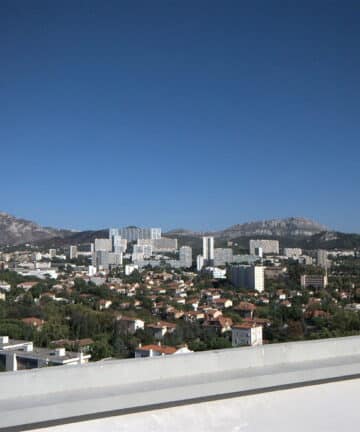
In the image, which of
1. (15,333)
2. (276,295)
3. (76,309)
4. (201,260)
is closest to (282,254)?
(201,260)

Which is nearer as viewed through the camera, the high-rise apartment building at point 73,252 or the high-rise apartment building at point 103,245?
the high-rise apartment building at point 73,252

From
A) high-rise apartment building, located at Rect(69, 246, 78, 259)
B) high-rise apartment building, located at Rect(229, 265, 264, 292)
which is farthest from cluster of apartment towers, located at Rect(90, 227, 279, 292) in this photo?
high-rise apartment building, located at Rect(229, 265, 264, 292)

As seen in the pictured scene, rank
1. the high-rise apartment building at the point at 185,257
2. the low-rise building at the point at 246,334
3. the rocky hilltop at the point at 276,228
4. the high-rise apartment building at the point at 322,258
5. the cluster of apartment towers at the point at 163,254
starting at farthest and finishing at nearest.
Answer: the rocky hilltop at the point at 276,228 → the high-rise apartment building at the point at 185,257 → the cluster of apartment towers at the point at 163,254 → the high-rise apartment building at the point at 322,258 → the low-rise building at the point at 246,334

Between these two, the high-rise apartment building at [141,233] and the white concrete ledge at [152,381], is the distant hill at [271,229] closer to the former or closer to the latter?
the high-rise apartment building at [141,233]

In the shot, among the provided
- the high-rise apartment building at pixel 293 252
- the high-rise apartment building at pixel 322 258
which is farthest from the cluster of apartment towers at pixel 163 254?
the high-rise apartment building at pixel 322 258

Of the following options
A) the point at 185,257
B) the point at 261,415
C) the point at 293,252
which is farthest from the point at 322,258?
the point at 261,415

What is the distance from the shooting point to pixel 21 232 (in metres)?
33.0

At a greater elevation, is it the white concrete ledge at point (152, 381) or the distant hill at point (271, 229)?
the distant hill at point (271, 229)

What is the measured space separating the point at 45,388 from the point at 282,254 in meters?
32.4

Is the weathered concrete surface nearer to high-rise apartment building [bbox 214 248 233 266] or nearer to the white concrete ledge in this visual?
the white concrete ledge

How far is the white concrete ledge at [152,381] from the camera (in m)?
1.07

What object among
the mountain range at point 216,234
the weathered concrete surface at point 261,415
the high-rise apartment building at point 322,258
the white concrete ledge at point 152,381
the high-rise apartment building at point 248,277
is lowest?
the high-rise apartment building at point 248,277

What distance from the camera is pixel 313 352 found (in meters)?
1.54

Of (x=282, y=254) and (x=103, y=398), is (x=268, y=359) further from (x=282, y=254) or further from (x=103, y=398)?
(x=282, y=254)
